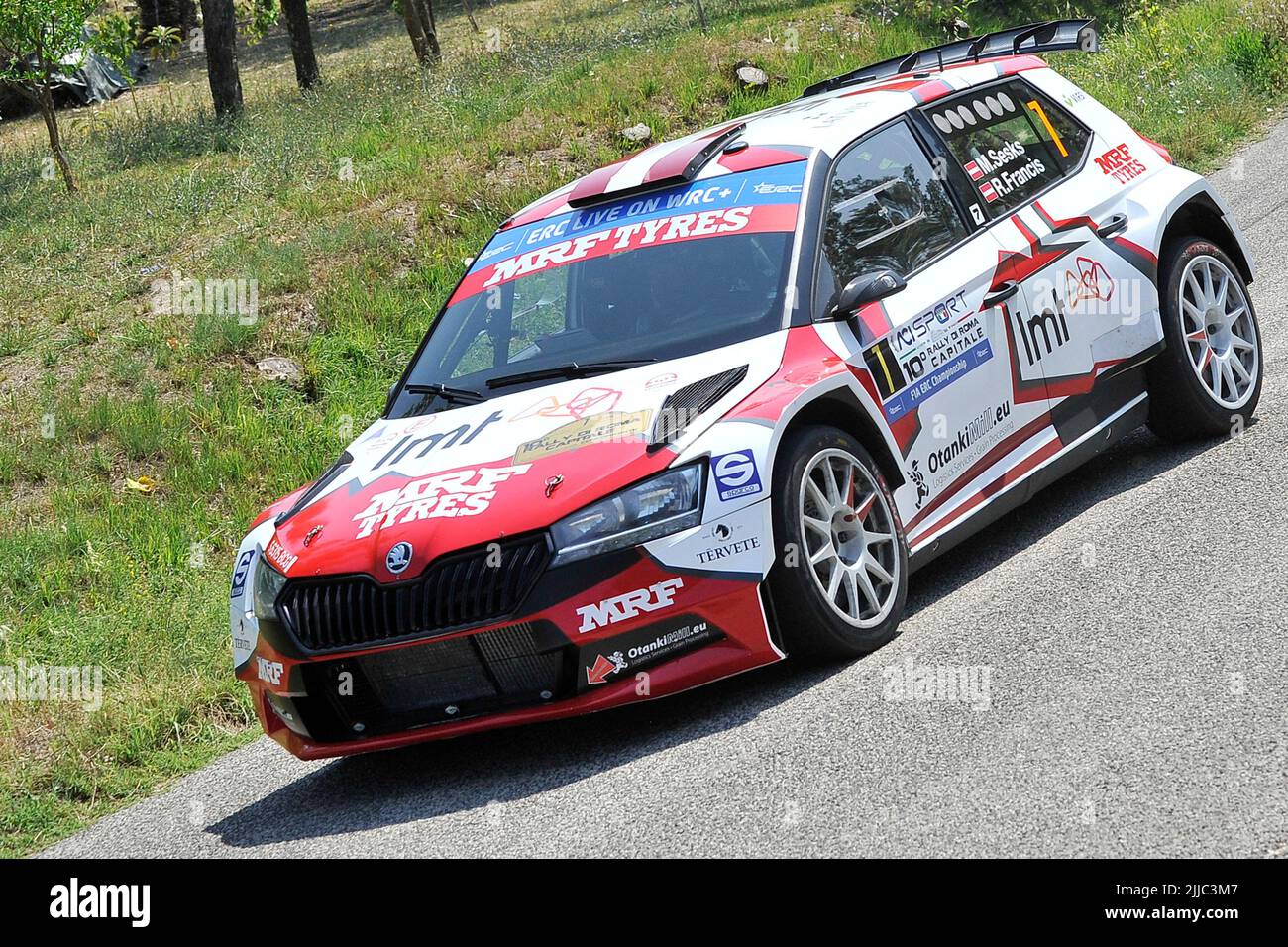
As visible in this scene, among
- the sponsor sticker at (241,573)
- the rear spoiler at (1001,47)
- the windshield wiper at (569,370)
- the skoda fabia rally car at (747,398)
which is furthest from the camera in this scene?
the rear spoiler at (1001,47)

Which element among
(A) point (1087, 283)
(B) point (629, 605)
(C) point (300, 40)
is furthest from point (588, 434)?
(C) point (300, 40)

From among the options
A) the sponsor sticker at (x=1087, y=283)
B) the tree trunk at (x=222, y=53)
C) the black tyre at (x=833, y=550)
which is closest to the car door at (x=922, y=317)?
the black tyre at (x=833, y=550)

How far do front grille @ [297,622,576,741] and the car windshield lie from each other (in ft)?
4.43

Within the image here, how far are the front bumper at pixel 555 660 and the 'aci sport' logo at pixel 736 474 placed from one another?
11.4 inches

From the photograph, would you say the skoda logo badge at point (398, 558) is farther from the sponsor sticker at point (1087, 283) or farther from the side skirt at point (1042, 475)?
the sponsor sticker at point (1087, 283)

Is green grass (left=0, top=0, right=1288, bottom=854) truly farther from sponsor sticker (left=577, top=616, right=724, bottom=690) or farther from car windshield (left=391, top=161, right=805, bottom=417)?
sponsor sticker (left=577, top=616, right=724, bottom=690)

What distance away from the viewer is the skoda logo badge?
4.93m

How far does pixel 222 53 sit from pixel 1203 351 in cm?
1805

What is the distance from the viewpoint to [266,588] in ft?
17.6

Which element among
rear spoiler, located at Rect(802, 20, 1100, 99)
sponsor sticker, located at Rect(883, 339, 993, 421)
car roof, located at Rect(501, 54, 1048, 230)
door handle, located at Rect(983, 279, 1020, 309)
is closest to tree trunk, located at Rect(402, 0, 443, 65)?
rear spoiler, located at Rect(802, 20, 1100, 99)

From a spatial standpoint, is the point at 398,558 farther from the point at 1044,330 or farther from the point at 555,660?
the point at 1044,330

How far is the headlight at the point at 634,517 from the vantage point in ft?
15.9
